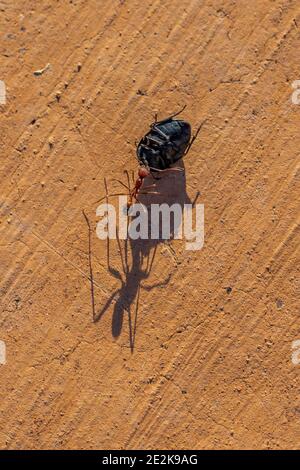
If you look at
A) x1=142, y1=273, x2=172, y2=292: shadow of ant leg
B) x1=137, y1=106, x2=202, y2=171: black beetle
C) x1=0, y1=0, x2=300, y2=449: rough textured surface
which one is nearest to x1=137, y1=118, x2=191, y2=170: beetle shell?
x1=137, y1=106, x2=202, y2=171: black beetle

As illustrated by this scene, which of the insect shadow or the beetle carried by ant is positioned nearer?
the beetle carried by ant

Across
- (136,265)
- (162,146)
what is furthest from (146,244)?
(162,146)

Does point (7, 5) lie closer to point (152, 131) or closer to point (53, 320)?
point (152, 131)

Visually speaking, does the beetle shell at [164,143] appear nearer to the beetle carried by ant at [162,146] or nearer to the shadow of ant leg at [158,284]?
the beetle carried by ant at [162,146]

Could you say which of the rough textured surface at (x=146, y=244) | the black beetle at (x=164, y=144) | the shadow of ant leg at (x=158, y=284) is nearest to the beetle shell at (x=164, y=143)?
the black beetle at (x=164, y=144)

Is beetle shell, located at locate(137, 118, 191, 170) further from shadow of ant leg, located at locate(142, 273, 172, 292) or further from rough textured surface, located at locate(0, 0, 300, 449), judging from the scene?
shadow of ant leg, located at locate(142, 273, 172, 292)

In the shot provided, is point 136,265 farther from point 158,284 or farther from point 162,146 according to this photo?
point 162,146

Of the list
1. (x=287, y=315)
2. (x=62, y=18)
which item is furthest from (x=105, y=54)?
(x=287, y=315)
